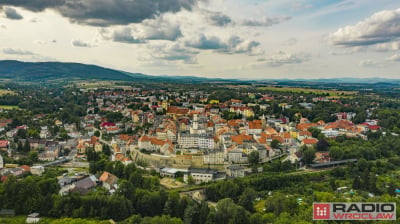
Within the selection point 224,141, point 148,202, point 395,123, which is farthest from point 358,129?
point 148,202

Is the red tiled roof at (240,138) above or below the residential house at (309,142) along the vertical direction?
above

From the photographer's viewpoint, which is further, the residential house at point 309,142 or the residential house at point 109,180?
the residential house at point 309,142

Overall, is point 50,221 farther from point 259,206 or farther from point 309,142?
point 309,142

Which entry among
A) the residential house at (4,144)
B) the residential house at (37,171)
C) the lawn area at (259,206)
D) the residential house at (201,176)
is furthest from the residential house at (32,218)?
the residential house at (4,144)

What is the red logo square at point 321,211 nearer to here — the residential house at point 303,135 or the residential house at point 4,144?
the residential house at point 303,135

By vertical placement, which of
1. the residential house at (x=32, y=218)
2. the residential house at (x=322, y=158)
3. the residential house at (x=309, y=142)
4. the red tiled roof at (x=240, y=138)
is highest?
the red tiled roof at (x=240, y=138)

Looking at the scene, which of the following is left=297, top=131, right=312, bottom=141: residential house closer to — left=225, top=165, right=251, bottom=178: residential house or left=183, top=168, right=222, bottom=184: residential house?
left=225, top=165, right=251, bottom=178: residential house

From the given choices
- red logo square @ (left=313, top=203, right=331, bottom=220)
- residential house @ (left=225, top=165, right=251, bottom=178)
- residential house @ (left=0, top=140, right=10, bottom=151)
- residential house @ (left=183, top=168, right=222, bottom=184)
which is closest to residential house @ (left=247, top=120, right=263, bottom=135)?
residential house @ (left=225, top=165, right=251, bottom=178)

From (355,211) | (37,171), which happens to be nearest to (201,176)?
(355,211)
